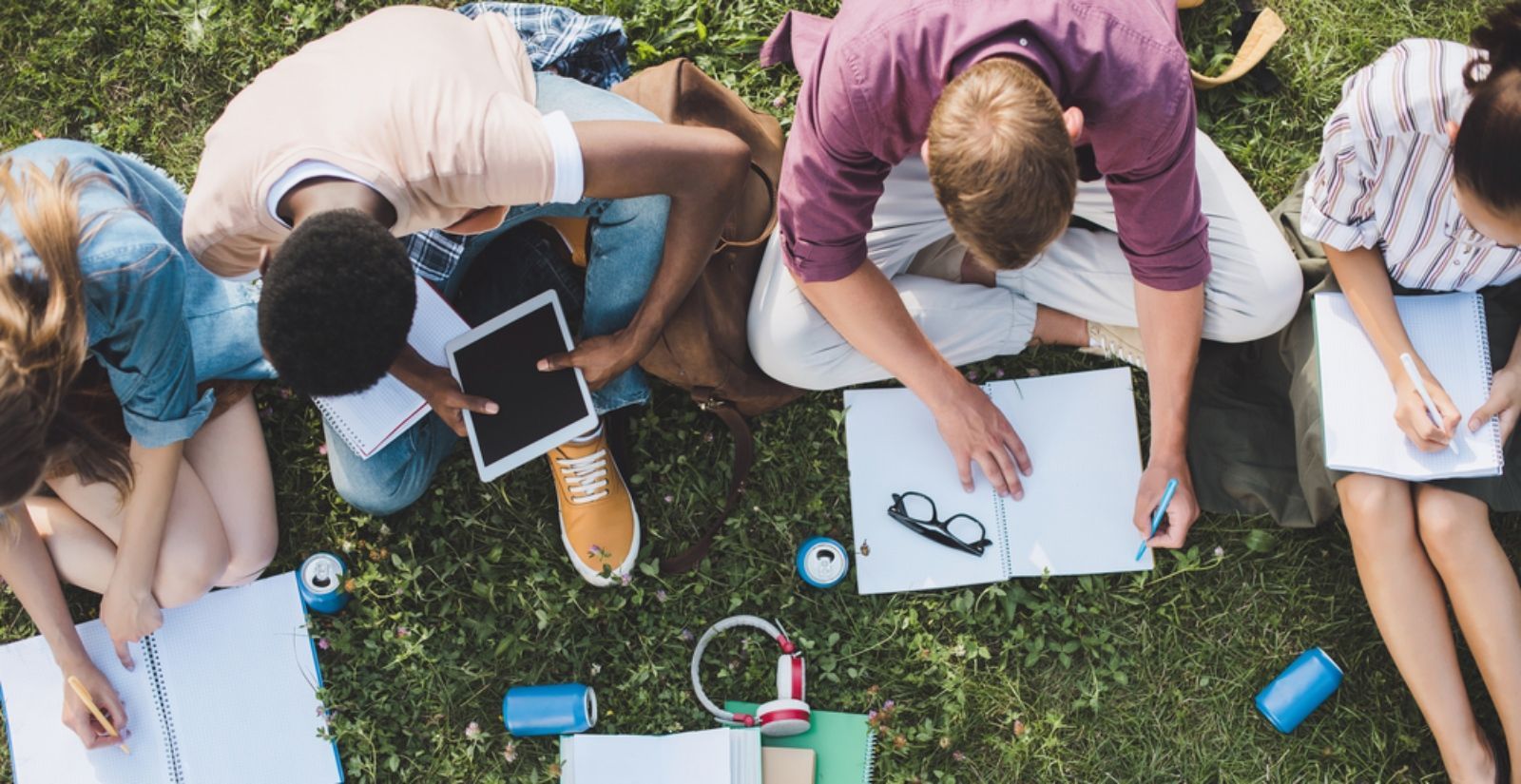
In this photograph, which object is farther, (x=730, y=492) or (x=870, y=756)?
(x=730, y=492)

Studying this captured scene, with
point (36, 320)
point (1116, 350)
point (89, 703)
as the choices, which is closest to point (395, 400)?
point (36, 320)

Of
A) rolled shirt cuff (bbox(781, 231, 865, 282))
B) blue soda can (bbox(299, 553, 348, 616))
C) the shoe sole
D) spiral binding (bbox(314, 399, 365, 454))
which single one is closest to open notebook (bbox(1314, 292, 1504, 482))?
rolled shirt cuff (bbox(781, 231, 865, 282))

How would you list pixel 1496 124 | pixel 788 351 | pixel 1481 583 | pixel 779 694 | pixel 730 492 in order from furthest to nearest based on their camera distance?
pixel 730 492 → pixel 779 694 → pixel 788 351 → pixel 1481 583 → pixel 1496 124

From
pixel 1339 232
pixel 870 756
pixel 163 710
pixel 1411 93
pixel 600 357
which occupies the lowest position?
pixel 870 756

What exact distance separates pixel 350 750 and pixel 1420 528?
10.8ft

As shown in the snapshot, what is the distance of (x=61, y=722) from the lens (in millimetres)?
3451

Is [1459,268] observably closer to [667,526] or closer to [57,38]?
[667,526]

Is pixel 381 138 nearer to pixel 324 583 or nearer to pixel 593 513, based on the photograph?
pixel 593 513

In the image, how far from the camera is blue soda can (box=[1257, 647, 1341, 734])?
3311mm

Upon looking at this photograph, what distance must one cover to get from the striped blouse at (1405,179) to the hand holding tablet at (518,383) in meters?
2.13

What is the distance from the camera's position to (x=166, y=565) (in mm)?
3346

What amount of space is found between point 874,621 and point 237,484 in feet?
6.78

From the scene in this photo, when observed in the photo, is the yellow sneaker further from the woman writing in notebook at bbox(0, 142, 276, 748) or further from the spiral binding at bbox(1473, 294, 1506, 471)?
the spiral binding at bbox(1473, 294, 1506, 471)

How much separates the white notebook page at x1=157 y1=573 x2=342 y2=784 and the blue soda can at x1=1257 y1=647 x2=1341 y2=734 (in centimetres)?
291
